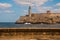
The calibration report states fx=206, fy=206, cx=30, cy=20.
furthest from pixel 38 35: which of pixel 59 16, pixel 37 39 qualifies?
pixel 59 16

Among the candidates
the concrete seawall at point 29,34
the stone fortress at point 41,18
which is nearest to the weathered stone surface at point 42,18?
the stone fortress at point 41,18

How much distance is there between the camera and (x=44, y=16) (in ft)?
521

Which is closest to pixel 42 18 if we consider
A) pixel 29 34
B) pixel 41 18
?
pixel 41 18

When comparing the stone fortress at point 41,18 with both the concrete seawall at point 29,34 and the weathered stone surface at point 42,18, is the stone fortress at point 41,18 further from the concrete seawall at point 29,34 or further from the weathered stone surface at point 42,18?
the concrete seawall at point 29,34

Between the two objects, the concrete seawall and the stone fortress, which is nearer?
the concrete seawall

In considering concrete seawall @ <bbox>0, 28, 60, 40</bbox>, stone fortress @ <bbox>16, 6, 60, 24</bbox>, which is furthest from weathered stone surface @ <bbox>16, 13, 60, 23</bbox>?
concrete seawall @ <bbox>0, 28, 60, 40</bbox>

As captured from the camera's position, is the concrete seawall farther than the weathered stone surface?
No

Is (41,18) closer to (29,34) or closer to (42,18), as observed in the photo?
(42,18)

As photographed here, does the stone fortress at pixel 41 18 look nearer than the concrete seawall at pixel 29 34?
No

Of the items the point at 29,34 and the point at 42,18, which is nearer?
the point at 29,34

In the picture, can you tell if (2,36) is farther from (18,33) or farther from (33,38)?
(33,38)

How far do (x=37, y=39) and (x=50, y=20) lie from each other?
143826 mm

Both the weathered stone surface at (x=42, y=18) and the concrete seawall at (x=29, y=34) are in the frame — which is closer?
the concrete seawall at (x=29, y=34)

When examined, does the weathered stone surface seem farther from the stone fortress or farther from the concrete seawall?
the concrete seawall
